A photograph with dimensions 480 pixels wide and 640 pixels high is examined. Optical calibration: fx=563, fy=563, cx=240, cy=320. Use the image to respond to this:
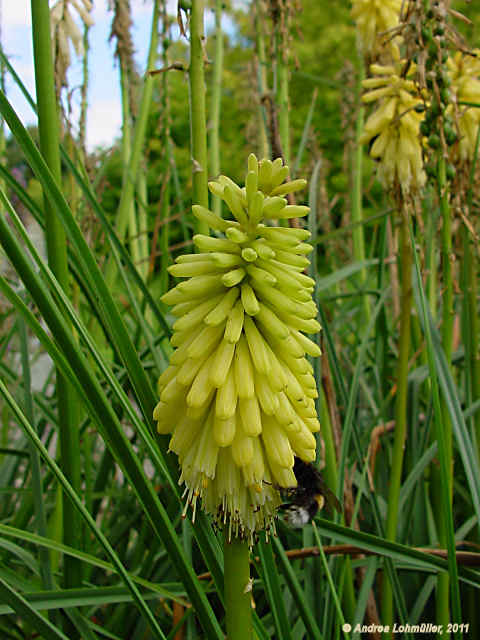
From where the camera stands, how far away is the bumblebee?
1.22m

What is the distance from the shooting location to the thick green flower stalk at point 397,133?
1.95m

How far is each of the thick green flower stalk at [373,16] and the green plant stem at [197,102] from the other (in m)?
1.68

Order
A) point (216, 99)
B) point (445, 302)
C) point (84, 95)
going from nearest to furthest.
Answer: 1. point (445, 302)
2. point (84, 95)
3. point (216, 99)

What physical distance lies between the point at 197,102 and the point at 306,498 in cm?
85

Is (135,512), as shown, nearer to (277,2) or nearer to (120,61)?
(277,2)

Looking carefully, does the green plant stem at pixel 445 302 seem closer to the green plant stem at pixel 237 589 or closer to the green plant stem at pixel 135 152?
the green plant stem at pixel 237 589

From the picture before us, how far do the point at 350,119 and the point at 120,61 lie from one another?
1905mm

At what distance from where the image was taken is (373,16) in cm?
252

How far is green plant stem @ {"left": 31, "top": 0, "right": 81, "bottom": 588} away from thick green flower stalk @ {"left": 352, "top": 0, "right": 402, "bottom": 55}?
5.81 ft

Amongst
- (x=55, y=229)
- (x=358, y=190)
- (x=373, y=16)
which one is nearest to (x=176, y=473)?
(x=55, y=229)

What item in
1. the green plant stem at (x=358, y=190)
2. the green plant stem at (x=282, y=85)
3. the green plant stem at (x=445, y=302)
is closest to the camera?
the green plant stem at (x=445, y=302)

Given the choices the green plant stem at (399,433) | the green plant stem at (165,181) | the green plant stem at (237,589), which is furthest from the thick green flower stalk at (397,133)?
the green plant stem at (237,589)

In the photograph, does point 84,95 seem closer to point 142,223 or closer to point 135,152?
point 135,152

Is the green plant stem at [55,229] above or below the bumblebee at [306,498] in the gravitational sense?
above
